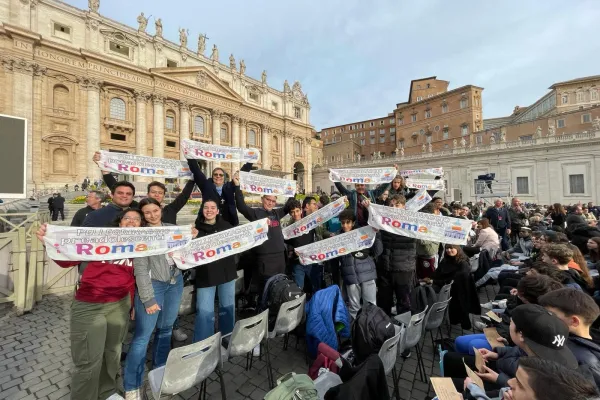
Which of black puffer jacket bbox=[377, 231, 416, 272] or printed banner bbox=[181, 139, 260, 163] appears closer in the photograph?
black puffer jacket bbox=[377, 231, 416, 272]

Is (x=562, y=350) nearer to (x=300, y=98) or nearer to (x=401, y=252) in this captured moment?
Answer: (x=401, y=252)

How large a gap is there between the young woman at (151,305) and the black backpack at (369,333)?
8.12 ft

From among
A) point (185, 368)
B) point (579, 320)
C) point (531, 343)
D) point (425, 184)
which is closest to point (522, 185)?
point (425, 184)

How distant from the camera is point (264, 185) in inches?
213

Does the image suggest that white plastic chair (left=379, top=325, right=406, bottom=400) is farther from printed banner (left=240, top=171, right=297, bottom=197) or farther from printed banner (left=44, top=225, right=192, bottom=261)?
printed banner (left=240, top=171, right=297, bottom=197)

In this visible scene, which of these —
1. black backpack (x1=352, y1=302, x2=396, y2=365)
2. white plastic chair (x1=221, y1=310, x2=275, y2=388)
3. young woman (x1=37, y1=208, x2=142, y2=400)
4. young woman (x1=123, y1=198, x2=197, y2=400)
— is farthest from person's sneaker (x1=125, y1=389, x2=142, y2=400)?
black backpack (x1=352, y1=302, x2=396, y2=365)

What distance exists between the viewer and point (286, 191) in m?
5.59

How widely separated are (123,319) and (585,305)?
4559 mm

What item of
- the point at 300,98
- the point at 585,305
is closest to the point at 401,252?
the point at 585,305

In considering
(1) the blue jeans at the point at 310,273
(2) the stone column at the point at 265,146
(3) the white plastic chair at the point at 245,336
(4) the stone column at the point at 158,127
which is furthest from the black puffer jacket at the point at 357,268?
(2) the stone column at the point at 265,146

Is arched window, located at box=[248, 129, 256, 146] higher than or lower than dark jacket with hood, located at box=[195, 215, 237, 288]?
higher

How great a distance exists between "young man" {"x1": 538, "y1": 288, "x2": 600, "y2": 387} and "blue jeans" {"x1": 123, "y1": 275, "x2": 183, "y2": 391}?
4.13m

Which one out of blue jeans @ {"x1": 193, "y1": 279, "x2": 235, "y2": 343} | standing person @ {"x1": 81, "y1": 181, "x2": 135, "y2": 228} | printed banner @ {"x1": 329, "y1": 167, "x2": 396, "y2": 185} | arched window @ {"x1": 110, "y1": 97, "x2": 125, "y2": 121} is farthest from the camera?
arched window @ {"x1": 110, "y1": 97, "x2": 125, "y2": 121}

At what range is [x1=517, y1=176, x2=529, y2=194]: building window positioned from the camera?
30203mm
